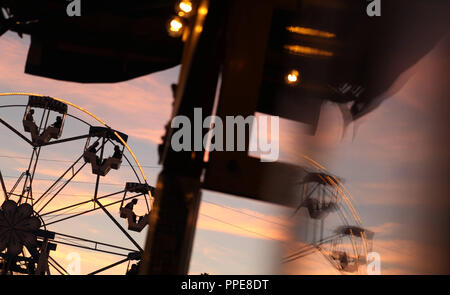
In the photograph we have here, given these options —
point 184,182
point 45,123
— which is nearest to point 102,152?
point 45,123

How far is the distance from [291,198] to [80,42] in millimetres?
3319

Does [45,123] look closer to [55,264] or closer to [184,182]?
[55,264]

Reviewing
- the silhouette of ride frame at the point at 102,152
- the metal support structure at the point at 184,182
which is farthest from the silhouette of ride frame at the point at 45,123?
the metal support structure at the point at 184,182

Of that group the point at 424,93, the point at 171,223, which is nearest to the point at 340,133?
the point at 424,93

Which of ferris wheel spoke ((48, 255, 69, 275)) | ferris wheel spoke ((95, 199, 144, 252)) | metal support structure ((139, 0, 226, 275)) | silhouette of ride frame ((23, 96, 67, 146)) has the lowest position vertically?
metal support structure ((139, 0, 226, 275))

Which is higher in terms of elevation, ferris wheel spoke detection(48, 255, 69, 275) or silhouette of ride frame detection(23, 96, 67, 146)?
silhouette of ride frame detection(23, 96, 67, 146)

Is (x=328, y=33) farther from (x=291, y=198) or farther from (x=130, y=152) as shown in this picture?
(x=130, y=152)

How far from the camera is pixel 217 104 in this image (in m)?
2.49

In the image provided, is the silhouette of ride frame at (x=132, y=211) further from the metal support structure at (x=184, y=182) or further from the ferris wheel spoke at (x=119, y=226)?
the metal support structure at (x=184, y=182)

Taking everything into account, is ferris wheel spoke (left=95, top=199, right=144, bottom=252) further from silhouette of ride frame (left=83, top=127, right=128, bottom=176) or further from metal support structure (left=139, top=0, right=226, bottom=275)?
metal support structure (left=139, top=0, right=226, bottom=275)

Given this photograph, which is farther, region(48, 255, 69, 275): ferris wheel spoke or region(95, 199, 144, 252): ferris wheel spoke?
region(95, 199, 144, 252): ferris wheel spoke

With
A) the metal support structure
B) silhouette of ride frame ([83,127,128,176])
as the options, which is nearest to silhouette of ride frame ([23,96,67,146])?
silhouette of ride frame ([83,127,128,176])

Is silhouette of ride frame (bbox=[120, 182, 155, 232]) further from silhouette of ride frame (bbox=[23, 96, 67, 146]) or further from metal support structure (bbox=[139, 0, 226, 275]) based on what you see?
metal support structure (bbox=[139, 0, 226, 275])
